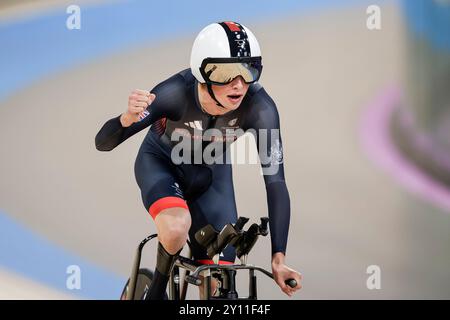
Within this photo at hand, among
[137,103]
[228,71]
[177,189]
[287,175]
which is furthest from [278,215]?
[287,175]

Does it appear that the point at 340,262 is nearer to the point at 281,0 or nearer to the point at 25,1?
the point at 281,0

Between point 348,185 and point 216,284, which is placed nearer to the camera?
point 216,284

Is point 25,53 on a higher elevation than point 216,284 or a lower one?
higher

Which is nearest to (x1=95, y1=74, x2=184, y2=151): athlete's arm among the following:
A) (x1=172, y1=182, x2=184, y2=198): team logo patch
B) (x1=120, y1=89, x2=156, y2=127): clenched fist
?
(x1=120, y1=89, x2=156, y2=127): clenched fist

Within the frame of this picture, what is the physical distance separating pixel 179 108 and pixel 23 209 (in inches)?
64.5

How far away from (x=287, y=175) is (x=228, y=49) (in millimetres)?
1659

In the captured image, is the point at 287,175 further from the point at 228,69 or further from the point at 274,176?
the point at 228,69

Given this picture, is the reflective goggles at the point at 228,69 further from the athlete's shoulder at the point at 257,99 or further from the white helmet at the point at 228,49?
the athlete's shoulder at the point at 257,99

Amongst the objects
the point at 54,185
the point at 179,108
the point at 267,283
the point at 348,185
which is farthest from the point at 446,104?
the point at 54,185

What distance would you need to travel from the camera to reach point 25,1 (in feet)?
20.5

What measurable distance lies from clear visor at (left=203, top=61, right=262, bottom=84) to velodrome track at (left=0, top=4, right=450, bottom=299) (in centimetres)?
136

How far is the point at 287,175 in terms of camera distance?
20.5 ft

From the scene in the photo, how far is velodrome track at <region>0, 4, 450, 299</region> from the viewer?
611cm

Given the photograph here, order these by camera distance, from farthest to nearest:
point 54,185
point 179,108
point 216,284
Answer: point 54,185
point 179,108
point 216,284
